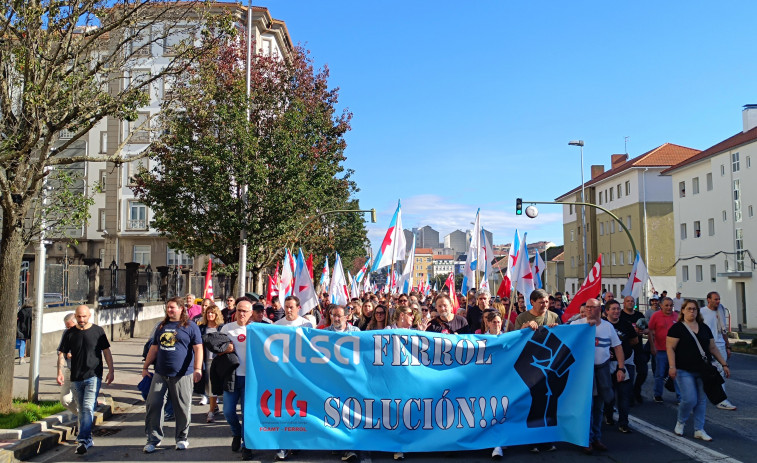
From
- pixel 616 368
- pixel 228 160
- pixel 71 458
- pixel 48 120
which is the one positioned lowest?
pixel 71 458

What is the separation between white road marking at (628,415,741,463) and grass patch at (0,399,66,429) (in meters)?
7.63

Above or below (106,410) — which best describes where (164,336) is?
above

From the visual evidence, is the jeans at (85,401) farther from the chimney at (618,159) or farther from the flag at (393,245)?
the chimney at (618,159)

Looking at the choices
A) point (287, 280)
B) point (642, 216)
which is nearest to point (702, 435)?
point (287, 280)

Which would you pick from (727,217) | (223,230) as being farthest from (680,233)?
(223,230)

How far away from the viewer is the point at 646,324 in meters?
11.8

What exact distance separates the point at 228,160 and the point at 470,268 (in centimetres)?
786

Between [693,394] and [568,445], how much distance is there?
1.65 metres

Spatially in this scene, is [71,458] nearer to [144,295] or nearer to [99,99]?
[99,99]

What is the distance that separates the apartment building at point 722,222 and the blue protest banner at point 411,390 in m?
35.6

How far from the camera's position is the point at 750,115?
138ft

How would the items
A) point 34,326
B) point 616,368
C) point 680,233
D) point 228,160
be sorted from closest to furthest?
1. point 616,368
2. point 34,326
3. point 228,160
4. point 680,233

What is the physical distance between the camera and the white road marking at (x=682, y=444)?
7159 millimetres

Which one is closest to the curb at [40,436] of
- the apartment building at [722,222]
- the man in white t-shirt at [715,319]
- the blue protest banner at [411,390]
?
the blue protest banner at [411,390]
